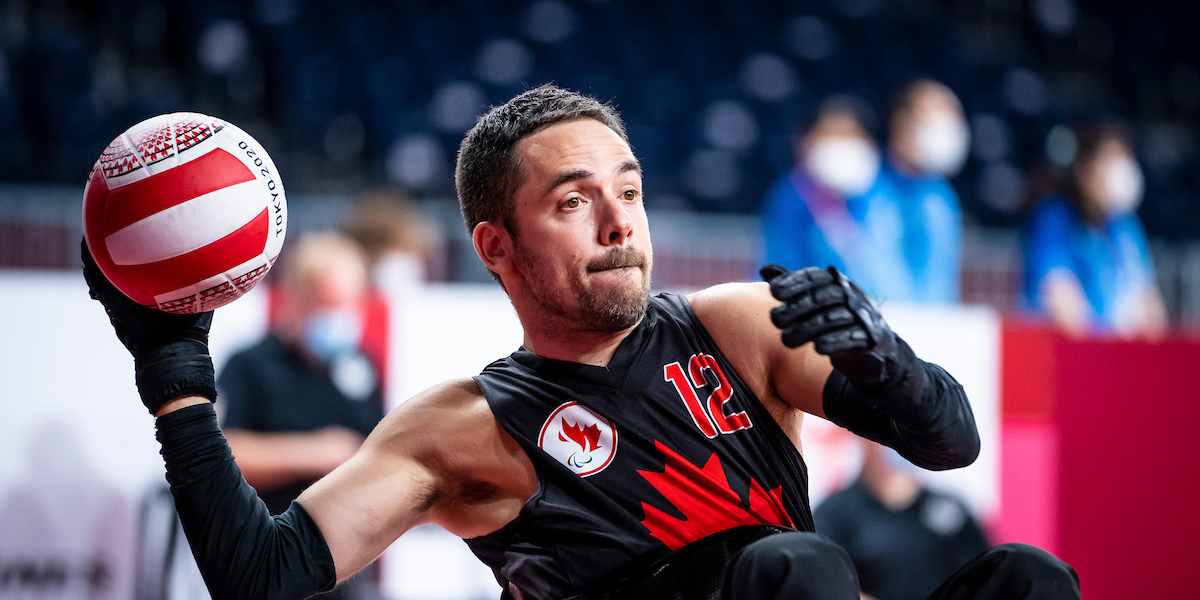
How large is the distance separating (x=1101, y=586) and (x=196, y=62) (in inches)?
292

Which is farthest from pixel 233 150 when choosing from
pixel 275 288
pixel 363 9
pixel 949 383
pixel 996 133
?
pixel 996 133

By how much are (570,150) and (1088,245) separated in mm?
5114

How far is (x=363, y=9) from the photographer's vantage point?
9.55 metres

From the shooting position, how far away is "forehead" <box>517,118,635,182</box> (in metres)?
2.34

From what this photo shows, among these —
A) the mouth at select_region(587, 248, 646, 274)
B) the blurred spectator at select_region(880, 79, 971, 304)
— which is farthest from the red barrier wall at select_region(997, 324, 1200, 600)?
the mouth at select_region(587, 248, 646, 274)

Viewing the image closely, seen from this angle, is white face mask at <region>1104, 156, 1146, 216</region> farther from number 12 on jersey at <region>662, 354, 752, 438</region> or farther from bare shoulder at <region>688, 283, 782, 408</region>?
number 12 on jersey at <region>662, 354, 752, 438</region>

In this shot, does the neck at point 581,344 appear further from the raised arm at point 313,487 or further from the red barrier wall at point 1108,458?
the red barrier wall at point 1108,458

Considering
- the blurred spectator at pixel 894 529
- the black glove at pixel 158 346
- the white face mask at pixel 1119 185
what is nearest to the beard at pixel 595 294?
the black glove at pixel 158 346

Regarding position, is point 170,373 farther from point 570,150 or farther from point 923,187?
point 923,187

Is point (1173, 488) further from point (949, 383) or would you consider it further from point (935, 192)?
point (949, 383)

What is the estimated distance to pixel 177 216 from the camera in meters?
2.18

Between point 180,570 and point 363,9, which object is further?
point 363,9

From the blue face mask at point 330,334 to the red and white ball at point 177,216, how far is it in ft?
7.84

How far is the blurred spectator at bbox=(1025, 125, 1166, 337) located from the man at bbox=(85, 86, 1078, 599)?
14.4ft
